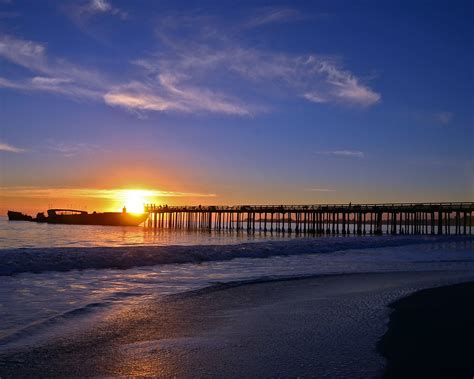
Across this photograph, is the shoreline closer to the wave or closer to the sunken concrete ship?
the wave

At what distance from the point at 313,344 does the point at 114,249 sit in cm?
1465

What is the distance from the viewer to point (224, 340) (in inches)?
241

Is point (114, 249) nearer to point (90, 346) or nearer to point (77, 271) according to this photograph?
point (77, 271)

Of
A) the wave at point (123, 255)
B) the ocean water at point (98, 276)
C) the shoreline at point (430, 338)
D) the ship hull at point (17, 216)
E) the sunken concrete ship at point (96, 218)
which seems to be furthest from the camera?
the ship hull at point (17, 216)

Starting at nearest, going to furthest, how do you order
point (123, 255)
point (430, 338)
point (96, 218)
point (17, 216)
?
point (430, 338) → point (123, 255) → point (96, 218) → point (17, 216)

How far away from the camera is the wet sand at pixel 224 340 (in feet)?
16.2

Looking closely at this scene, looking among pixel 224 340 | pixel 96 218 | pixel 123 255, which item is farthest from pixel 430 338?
pixel 96 218

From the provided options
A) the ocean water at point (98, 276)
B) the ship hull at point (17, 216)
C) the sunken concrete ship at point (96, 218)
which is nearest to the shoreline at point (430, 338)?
the ocean water at point (98, 276)

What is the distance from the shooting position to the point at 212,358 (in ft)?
17.4

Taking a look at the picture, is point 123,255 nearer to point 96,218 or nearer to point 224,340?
point 224,340

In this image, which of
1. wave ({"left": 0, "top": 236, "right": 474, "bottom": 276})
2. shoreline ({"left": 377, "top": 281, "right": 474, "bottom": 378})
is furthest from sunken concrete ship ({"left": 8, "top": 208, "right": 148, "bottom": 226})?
shoreline ({"left": 377, "top": 281, "right": 474, "bottom": 378})

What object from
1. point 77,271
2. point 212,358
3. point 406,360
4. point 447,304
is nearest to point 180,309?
point 212,358

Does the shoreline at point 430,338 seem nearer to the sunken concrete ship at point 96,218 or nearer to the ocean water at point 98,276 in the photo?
the ocean water at point 98,276

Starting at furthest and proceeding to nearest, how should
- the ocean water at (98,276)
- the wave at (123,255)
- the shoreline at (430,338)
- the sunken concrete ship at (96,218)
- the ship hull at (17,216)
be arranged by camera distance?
the ship hull at (17,216), the sunken concrete ship at (96,218), the wave at (123,255), the ocean water at (98,276), the shoreline at (430,338)
